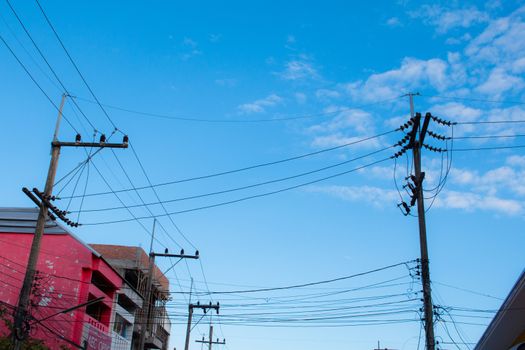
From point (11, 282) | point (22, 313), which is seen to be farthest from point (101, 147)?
point (11, 282)

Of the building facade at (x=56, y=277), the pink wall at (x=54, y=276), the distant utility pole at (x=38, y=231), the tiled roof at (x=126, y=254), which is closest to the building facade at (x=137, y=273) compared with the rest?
the tiled roof at (x=126, y=254)

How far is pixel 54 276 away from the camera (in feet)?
106

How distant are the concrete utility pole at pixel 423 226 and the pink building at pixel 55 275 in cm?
2080

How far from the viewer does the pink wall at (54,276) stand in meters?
30.9

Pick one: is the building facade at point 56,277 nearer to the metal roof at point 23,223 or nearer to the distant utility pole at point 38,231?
the metal roof at point 23,223

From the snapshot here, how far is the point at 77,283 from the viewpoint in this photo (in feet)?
108

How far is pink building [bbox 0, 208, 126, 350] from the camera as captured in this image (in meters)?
31.0

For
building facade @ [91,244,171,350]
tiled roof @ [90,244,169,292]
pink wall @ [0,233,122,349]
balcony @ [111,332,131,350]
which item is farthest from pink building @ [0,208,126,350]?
tiled roof @ [90,244,169,292]

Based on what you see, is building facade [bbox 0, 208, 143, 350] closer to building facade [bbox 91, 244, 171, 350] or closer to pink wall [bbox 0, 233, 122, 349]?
pink wall [bbox 0, 233, 122, 349]

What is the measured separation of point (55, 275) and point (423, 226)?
22361mm

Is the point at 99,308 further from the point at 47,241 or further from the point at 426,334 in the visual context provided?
the point at 426,334

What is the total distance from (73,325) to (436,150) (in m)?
22.4

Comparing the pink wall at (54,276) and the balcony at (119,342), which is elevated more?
the pink wall at (54,276)

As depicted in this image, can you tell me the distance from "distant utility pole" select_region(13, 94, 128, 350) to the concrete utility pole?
1014cm
